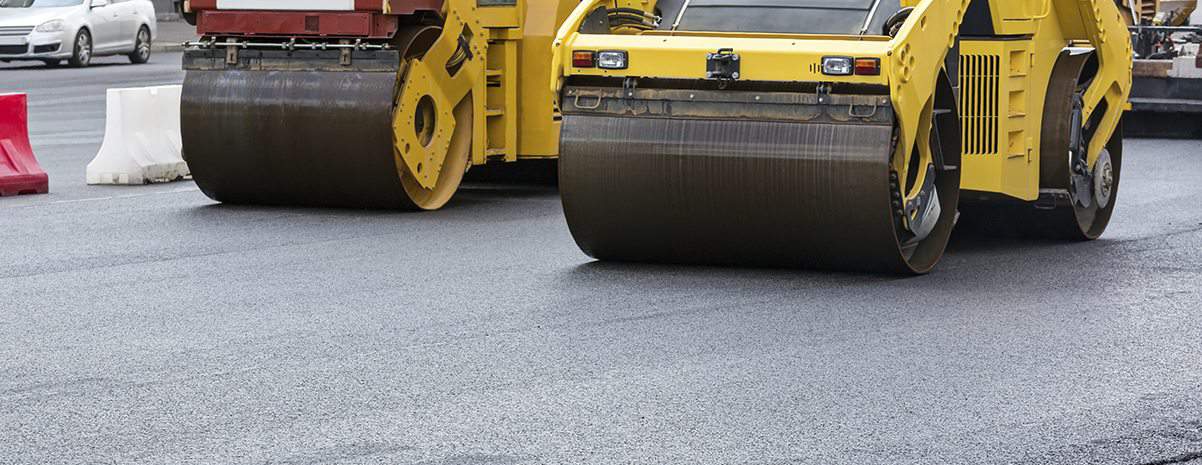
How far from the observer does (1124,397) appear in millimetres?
6992

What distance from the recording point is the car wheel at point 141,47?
33.4 meters

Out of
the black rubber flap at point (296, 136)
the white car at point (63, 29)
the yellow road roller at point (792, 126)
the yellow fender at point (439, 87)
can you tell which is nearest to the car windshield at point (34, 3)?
the white car at point (63, 29)

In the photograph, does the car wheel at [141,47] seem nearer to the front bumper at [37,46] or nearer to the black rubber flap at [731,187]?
the front bumper at [37,46]

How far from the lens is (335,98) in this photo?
12398 mm

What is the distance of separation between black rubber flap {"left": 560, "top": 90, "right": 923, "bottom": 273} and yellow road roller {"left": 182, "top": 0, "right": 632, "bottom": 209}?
2.82 m

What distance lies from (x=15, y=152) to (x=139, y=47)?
65.3ft

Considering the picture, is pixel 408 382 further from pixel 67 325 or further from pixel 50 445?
pixel 67 325

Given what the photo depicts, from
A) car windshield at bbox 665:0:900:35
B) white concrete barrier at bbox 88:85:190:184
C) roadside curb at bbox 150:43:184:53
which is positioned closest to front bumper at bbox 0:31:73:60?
roadside curb at bbox 150:43:184:53

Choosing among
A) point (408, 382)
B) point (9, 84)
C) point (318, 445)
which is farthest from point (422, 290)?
point (9, 84)

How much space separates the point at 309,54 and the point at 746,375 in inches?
233

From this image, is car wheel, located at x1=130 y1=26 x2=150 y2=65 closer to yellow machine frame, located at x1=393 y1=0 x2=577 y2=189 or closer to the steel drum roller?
yellow machine frame, located at x1=393 y1=0 x2=577 y2=189

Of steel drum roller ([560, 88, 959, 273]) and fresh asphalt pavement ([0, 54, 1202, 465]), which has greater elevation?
steel drum roller ([560, 88, 959, 273])

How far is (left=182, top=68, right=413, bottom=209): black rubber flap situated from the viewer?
1236cm

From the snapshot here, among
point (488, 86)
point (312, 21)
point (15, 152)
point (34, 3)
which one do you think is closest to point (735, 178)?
point (312, 21)
